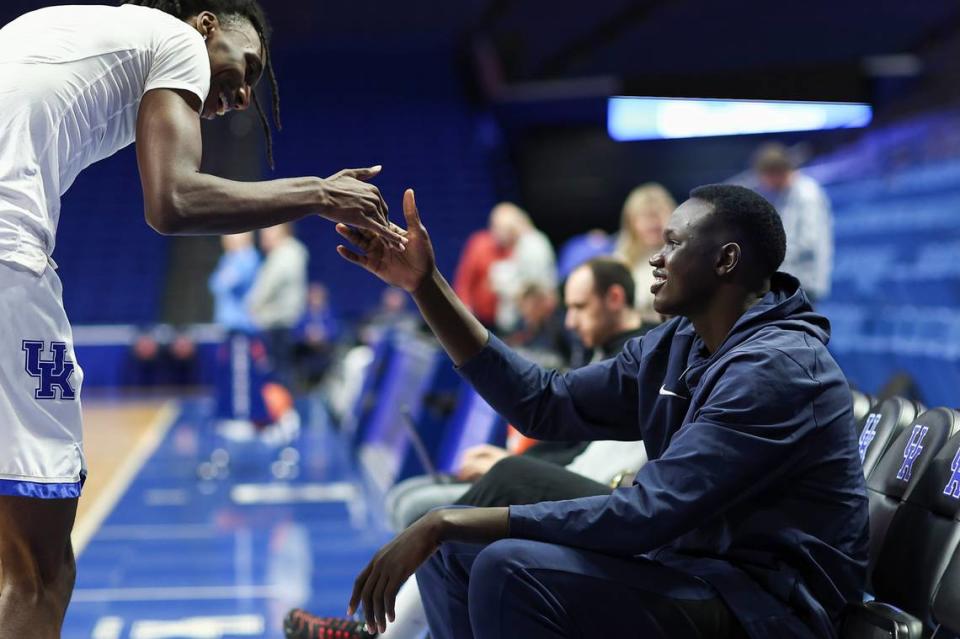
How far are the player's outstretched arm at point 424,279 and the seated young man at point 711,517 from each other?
48cm

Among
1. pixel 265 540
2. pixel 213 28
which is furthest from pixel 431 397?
pixel 213 28

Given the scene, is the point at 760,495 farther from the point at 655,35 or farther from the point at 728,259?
the point at 655,35

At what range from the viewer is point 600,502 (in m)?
2.01

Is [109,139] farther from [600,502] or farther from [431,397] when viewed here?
[431,397]

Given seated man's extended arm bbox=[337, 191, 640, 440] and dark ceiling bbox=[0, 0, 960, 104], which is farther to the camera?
dark ceiling bbox=[0, 0, 960, 104]

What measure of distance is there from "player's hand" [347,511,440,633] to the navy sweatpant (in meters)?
0.10

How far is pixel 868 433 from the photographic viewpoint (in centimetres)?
266

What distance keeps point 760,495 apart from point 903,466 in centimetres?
47

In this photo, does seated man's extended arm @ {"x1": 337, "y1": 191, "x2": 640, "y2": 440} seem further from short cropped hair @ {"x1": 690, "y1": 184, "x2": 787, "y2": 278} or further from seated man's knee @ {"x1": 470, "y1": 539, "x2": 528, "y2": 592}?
seated man's knee @ {"x1": 470, "y1": 539, "x2": 528, "y2": 592}

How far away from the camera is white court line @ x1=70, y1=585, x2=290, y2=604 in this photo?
4312 millimetres

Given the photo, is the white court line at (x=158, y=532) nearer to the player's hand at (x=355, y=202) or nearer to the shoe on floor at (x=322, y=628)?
the shoe on floor at (x=322, y=628)

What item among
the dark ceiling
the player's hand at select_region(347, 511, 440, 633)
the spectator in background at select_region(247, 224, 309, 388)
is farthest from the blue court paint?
the dark ceiling

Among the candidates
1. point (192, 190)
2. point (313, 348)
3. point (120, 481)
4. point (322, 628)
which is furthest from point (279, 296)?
point (192, 190)

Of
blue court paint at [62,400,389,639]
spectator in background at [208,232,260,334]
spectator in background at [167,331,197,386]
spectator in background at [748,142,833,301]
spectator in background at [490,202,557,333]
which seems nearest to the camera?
blue court paint at [62,400,389,639]
